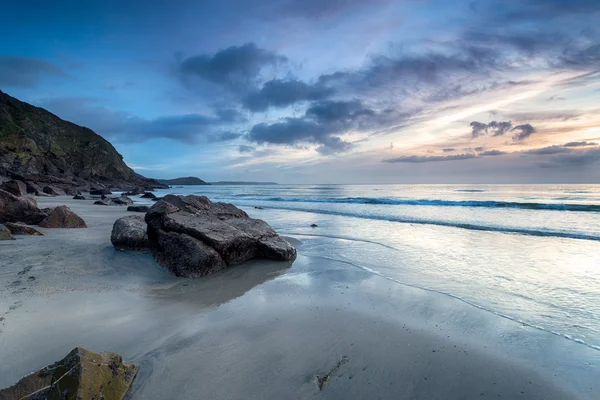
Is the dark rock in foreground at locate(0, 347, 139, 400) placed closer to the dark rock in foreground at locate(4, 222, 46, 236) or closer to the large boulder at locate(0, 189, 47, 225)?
the dark rock in foreground at locate(4, 222, 46, 236)

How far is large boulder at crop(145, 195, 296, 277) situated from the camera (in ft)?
18.0

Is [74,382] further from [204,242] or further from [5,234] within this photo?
[5,234]

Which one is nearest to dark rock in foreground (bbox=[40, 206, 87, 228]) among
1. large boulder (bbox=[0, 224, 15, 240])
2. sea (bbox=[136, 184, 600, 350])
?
large boulder (bbox=[0, 224, 15, 240])

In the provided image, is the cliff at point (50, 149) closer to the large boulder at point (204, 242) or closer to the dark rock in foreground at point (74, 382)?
the large boulder at point (204, 242)

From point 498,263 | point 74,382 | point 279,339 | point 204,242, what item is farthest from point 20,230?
point 498,263

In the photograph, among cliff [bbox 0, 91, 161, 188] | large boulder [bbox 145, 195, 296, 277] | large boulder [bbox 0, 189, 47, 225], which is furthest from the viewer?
cliff [bbox 0, 91, 161, 188]

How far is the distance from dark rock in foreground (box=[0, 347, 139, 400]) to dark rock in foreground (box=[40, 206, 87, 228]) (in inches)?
335

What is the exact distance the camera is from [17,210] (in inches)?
342

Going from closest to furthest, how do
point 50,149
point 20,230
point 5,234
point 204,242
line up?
point 204,242 < point 5,234 < point 20,230 < point 50,149

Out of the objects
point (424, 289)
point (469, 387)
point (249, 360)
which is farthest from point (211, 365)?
point (424, 289)

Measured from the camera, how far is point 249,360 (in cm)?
281

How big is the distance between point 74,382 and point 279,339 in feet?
6.06

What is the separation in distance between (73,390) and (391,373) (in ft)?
8.14

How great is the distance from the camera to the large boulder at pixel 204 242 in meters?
5.50
